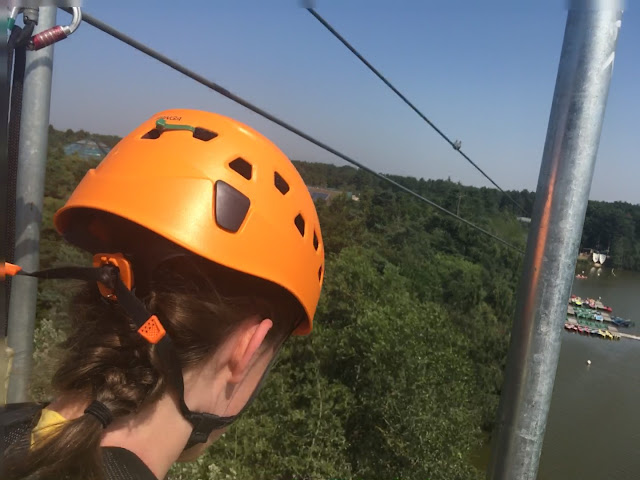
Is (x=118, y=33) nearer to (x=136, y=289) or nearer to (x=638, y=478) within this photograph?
(x=136, y=289)

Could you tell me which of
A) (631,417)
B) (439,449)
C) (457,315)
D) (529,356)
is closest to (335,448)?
(439,449)

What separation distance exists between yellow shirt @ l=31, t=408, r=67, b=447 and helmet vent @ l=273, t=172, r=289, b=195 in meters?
0.63

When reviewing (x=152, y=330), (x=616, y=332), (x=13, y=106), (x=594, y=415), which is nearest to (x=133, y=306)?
(x=152, y=330)

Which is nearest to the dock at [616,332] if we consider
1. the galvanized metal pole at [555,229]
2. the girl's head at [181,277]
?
the galvanized metal pole at [555,229]

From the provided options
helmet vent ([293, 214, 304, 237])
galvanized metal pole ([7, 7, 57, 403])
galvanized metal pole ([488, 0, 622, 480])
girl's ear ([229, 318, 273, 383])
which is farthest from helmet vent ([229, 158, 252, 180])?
galvanized metal pole ([488, 0, 622, 480])

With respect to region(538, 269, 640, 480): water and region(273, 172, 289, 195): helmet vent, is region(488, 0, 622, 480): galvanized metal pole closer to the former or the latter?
region(273, 172, 289, 195): helmet vent

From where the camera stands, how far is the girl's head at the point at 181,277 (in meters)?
0.88

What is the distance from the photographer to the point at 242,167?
1.08 metres

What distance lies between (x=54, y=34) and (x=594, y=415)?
87.3ft

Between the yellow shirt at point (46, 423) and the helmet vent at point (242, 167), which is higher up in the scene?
the helmet vent at point (242, 167)

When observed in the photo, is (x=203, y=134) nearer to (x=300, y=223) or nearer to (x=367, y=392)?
(x=300, y=223)

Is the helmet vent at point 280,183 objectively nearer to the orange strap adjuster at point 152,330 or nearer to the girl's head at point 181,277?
the girl's head at point 181,277

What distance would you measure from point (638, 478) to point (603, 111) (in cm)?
2153

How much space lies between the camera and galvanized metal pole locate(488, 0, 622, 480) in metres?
1.22
